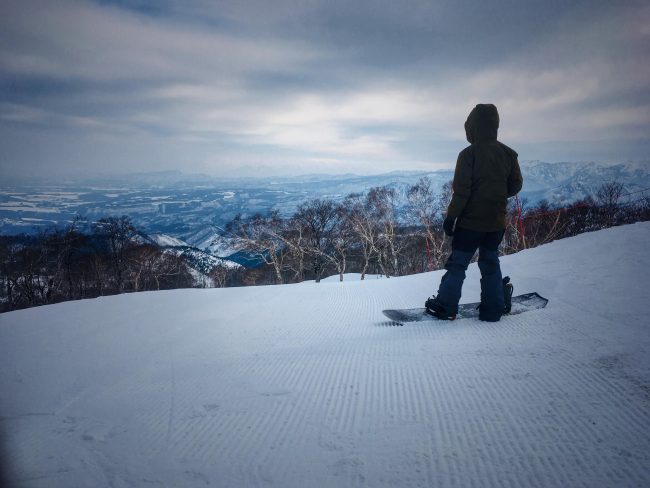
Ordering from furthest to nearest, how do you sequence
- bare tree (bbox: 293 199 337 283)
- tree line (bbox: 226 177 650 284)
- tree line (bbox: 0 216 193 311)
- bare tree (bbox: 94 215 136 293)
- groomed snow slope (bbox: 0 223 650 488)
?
bare tree (bbox: 293 199 337 283) < bare tree (bbox: 94 215 136 293) < tree line (bbox: 226 177 650 284) < tree line (bbox: 0 216 193 311) < groomed snow slope (bbox: 0 223 650 488)

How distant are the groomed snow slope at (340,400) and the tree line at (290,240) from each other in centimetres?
2114

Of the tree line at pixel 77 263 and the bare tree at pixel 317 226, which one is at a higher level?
the bare tree at pixel 317 226

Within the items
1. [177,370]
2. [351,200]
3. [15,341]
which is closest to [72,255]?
[351,200]

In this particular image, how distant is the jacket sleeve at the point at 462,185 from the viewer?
283 centimetres

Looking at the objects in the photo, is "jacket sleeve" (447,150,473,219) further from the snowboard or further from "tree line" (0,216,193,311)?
"tree line" (0,216,193,311)

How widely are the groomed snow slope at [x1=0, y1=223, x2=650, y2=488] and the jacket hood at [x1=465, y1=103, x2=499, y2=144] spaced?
1807 millimetres

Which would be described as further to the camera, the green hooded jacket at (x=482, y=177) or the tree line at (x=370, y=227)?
the tree line at (x=370, y=227)

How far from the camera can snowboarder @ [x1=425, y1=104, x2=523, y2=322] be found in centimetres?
285

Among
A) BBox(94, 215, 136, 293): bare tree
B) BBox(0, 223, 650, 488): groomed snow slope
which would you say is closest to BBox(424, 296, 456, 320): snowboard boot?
BBox(0, 223, 650, 488): groomed snow slope

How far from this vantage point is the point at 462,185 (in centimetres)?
283

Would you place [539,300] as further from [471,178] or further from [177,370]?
[177,370]

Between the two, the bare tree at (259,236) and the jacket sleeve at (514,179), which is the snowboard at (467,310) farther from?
the bare tree at (259,236)

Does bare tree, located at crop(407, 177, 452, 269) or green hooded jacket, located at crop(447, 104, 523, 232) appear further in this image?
bare tree, located at crop(407, 177, 452, 269)

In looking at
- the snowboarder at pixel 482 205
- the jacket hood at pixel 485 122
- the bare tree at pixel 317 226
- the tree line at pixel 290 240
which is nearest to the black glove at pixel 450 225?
the snowboarder at pixel 482 205
